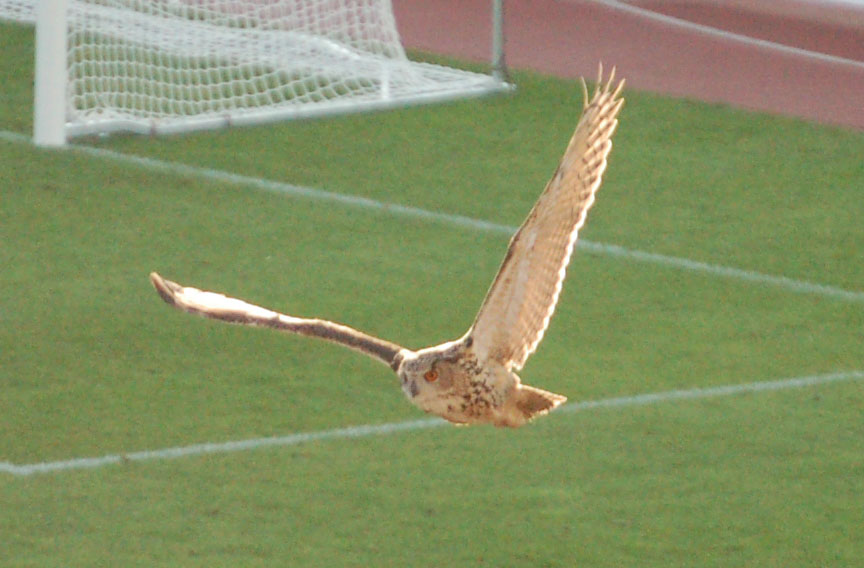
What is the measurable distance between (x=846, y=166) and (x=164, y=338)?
15.3ft

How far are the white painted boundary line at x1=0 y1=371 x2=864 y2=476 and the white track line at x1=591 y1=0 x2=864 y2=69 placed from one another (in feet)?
19.4

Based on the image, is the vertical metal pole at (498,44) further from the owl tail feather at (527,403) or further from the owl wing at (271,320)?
the owl tail feather at (527,403)

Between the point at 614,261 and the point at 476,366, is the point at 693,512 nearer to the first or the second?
the point at 476,366

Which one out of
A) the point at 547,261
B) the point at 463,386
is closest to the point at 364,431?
the point at 463,386

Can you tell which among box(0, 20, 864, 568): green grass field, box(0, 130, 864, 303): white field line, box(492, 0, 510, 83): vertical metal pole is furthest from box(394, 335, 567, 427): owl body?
box(492, 0, 510, 83): vertical metal pole

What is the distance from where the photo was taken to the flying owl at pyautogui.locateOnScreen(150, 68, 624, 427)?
14.7 ft

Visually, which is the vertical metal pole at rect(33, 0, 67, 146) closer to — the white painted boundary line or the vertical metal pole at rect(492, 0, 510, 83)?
the vertical metal pole at rect(492, 0, 510, 83)

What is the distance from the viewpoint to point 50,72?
10.0m

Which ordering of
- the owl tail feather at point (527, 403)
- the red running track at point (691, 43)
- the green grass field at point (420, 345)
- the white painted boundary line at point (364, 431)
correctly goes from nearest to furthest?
the owl tail feather at point (527, 403) < the green grass field at point (420, 345) < the white painted boundary line at point (364, 431) < the red running track at point (691, 43)

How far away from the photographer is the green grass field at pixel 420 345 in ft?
18.5

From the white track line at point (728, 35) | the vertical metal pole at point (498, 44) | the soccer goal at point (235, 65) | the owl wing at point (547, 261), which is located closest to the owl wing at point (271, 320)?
the owl wing at point (547, 261)

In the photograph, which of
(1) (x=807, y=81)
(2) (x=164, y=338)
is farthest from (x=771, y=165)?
(2) (x=164, y=338)

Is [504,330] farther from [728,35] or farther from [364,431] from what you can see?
[728,35]

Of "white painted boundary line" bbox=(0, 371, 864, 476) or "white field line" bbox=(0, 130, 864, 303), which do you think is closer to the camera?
"white painted boundary line" bbox=(0, 371, 864, 476)
